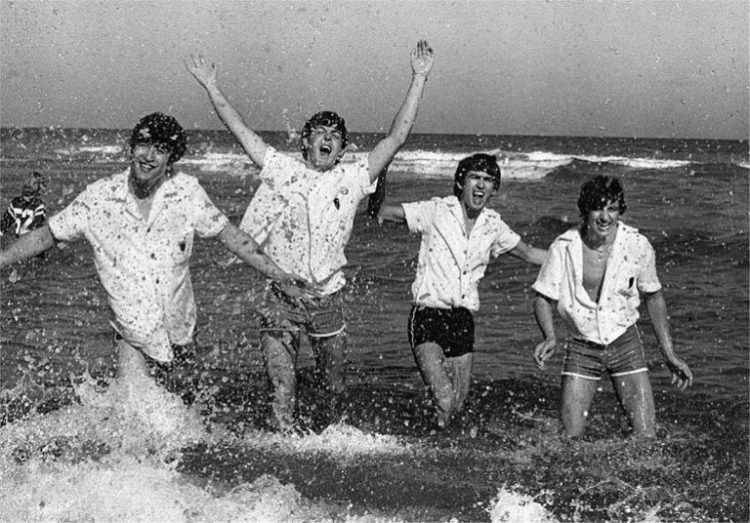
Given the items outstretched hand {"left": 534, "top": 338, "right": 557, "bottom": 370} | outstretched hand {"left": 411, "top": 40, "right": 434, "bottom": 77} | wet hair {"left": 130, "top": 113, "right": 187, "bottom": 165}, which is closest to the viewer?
wet hair {"left": 130, "top": 113, "right": 187, "bottom": 165}

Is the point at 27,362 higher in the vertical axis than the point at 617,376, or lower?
lower

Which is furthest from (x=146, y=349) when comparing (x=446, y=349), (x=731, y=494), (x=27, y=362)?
(x=27, y=362)

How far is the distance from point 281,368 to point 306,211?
44.5 inches

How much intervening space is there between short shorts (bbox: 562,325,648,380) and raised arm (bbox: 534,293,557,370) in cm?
27

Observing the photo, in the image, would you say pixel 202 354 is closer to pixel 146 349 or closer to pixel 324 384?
pixel 324 384

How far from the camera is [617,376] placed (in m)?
7.02

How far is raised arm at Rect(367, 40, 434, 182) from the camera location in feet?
22.9

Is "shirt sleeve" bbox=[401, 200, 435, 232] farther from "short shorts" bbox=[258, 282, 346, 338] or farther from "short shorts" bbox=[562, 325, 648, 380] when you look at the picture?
"short shorts" bbox=[562, 325, 648, 380]

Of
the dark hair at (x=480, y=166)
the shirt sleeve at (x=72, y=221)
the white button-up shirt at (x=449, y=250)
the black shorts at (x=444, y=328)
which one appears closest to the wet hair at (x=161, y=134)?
the shirt sleeve at (x=72, y=221)

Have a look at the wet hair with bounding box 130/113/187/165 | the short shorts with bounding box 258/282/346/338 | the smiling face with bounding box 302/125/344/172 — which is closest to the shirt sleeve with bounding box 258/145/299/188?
the smiling face with bounding box 302/125/344/172

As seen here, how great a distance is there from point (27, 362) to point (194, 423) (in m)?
3.67

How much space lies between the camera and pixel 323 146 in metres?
7.00

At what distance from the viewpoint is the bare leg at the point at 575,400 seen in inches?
275

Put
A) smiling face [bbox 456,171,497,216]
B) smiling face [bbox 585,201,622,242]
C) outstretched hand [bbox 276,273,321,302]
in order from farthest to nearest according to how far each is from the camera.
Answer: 1. smiling face [bbox 456,171,497,216]
2. smiling face [bbox 585,201,622,242]
3. outstretched hand [bbox 276,273,321,302]
